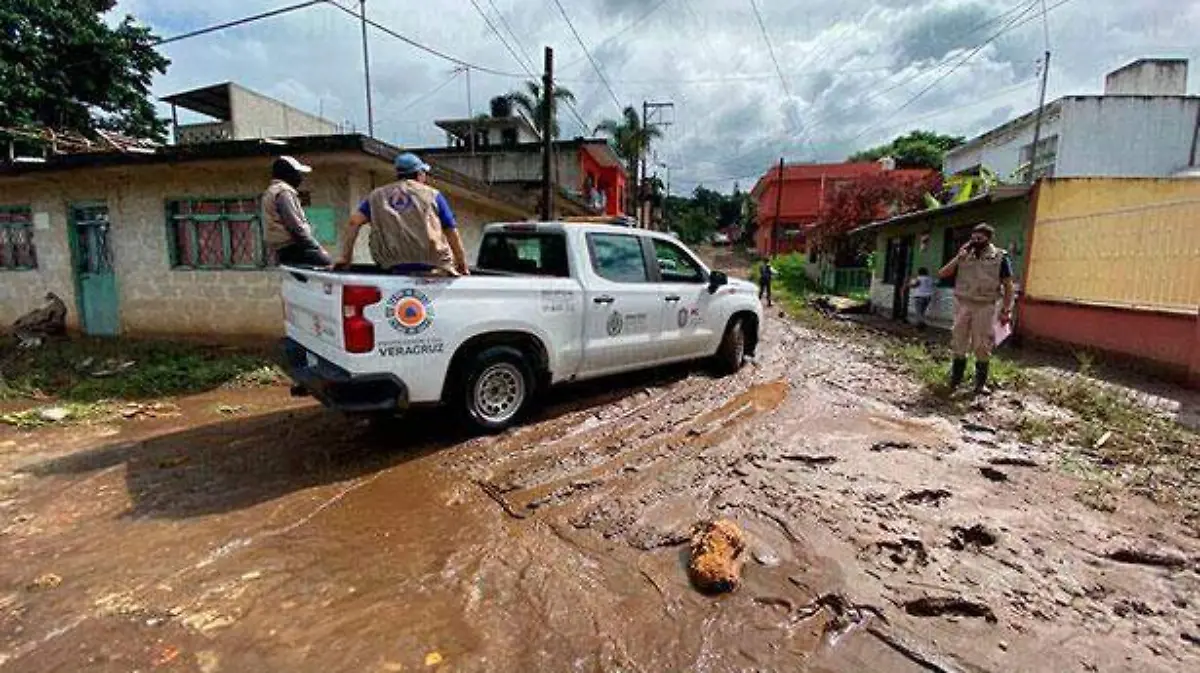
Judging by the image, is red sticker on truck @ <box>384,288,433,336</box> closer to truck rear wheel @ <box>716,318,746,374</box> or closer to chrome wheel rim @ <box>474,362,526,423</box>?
chrome wheel rim @ <box>474,362,526,423</box>

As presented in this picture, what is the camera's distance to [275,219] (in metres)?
4.80

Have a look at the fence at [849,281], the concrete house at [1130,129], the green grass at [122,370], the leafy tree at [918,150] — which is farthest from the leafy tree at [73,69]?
the leafy tree at [918,150]

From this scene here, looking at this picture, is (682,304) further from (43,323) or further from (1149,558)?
(43,323)

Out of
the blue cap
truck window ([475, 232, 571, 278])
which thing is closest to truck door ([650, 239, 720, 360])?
truck window ([475, 232, 571, 278])

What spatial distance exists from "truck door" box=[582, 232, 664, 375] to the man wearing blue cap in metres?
1.28

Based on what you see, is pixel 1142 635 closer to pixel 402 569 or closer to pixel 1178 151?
pixel 402 569

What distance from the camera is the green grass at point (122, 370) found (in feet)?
21.7

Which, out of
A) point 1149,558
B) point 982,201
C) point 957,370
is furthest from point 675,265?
point 982,201

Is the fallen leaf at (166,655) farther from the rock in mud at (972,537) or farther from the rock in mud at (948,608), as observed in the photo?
the rock in mud at (972,537)

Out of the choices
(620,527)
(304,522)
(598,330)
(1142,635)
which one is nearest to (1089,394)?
(1142,635)

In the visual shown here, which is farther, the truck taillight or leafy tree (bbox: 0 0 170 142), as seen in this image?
leafy tree (bbox: 0 0 170 142)

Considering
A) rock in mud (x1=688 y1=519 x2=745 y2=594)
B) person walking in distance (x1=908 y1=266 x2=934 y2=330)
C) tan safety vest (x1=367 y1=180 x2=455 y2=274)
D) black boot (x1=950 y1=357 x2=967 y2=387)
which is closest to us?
rock in mud (x1=688 y1=519 x2=745 y2=594)

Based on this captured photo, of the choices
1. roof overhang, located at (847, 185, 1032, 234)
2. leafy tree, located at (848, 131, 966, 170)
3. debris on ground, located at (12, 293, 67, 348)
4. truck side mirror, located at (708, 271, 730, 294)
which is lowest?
debris on ground, located at (12, 293, 67, 348)

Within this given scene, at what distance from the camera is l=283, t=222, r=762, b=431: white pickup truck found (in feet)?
12.3
